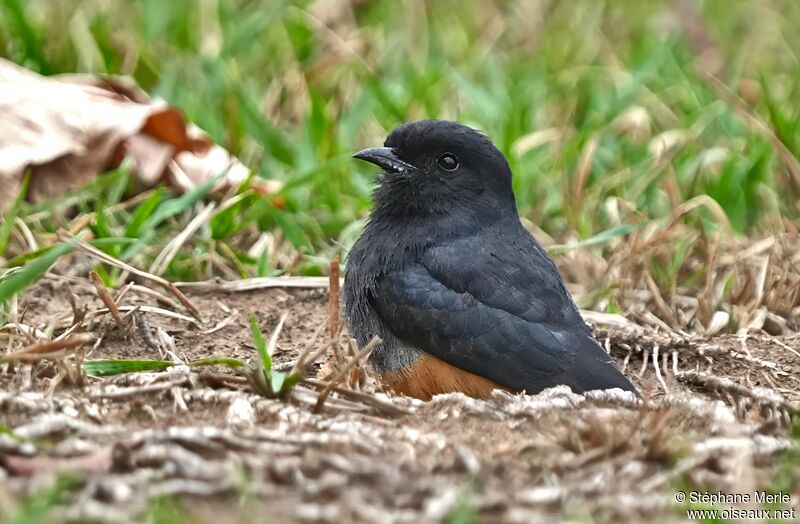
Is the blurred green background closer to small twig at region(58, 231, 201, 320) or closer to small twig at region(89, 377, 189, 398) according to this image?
small twig at region(58, 231, 201, 320)

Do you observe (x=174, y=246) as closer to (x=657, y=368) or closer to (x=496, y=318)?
(x=496, y=318)

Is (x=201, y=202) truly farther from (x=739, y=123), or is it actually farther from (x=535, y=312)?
(x=739, y=123)

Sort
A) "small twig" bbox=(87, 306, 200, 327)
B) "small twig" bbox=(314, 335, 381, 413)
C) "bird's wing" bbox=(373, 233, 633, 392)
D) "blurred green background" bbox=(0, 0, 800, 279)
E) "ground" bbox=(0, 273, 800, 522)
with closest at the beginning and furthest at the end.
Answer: "ground" bbox=(0, 273, 800, 522) < "small twig" bbox=(314, 335, 381, 413) < "bird's wing" bbox=(373, 233, 633, 392) < "small twig" bbox=(87, 306, 200, 327) < "blurred green background" bbox=(0, 0, 800, 279)

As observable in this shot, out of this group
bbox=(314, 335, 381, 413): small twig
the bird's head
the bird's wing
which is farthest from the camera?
the bird's head

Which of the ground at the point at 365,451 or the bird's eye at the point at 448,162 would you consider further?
the bird's eye at the point at 448,162

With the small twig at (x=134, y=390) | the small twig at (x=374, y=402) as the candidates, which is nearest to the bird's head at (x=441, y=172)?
the small twig at (x=374, y=402)

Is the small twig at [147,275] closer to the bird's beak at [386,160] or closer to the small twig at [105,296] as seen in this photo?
the small twig at [105,296]

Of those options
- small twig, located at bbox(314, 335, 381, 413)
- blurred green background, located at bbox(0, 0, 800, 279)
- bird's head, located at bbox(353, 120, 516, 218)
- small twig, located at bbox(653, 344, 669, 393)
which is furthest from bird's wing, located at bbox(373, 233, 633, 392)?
blurred green background, located at bbox(0, 0, 800, 279)
